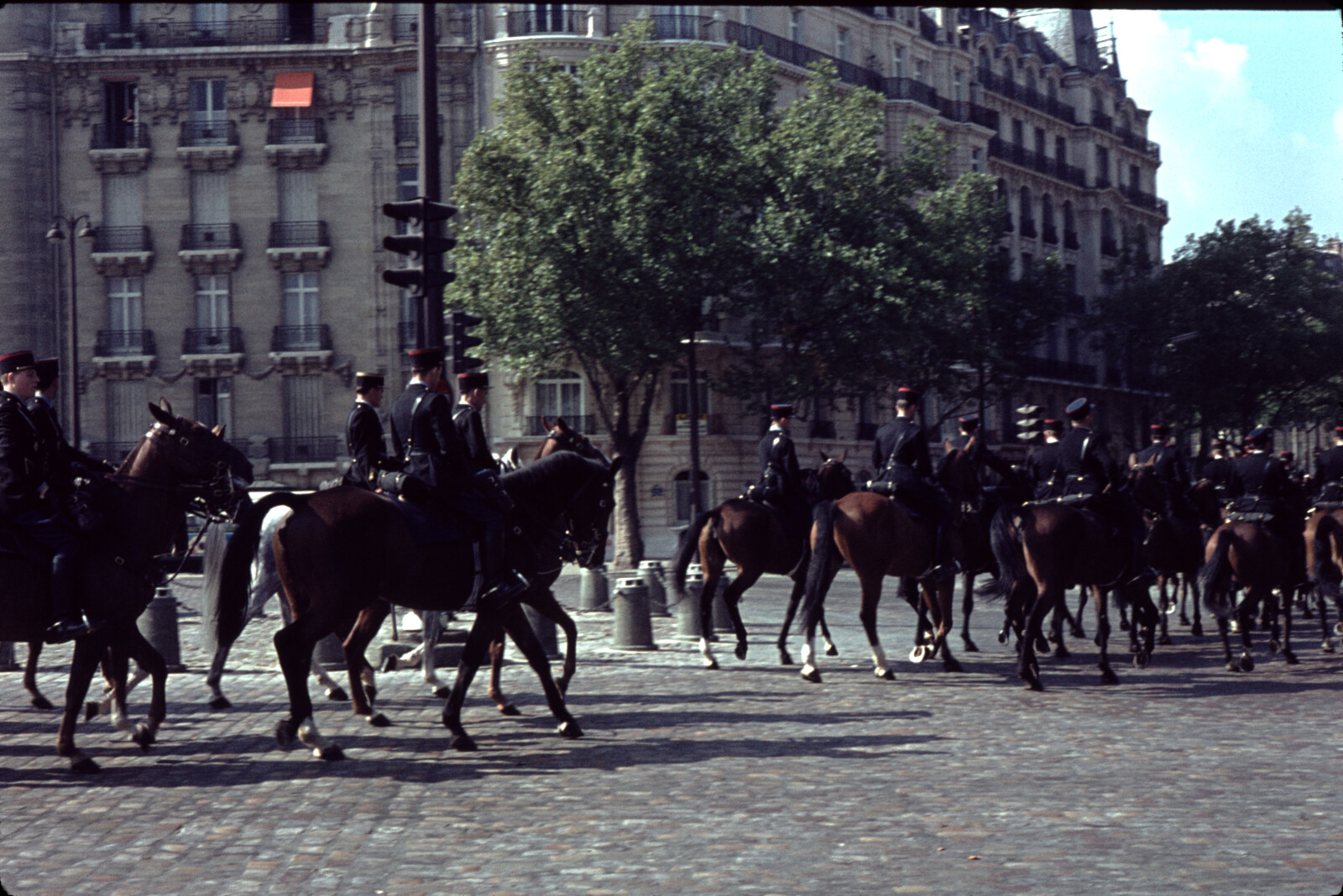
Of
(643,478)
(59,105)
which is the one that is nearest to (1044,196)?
(643,478)

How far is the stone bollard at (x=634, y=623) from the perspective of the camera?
59.9 ft

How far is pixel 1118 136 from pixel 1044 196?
10125 millimetres

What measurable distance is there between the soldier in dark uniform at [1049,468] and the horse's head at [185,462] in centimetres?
780

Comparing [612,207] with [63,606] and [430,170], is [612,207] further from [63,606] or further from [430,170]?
[63,606]

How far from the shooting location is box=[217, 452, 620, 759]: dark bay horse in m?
10.6

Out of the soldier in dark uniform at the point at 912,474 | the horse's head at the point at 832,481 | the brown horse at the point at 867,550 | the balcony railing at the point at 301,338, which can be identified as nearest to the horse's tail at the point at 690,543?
the horse's head at the point at 832,481

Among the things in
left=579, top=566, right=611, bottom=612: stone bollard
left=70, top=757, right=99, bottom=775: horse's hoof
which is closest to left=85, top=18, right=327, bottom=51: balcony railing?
left=579, top=566, right=611, bottom=612: stone bollard

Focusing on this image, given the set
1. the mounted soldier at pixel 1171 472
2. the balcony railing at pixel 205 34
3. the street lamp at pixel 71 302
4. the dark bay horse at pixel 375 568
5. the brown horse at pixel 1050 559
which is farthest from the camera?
the balcony railing at pixel 205 34

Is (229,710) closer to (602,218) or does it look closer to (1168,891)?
(1168,891)

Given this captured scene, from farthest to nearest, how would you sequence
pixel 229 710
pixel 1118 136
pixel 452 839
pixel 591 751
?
pixel 1118 136 → pixel 229 710 → pixel 591 751 → pixel 452 839

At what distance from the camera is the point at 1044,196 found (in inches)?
3091

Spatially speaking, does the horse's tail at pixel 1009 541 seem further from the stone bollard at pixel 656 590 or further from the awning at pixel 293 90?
the awning at pixel 293 90

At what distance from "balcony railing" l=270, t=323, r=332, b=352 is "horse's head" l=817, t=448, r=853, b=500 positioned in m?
38.0

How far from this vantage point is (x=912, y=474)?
1555 cm
